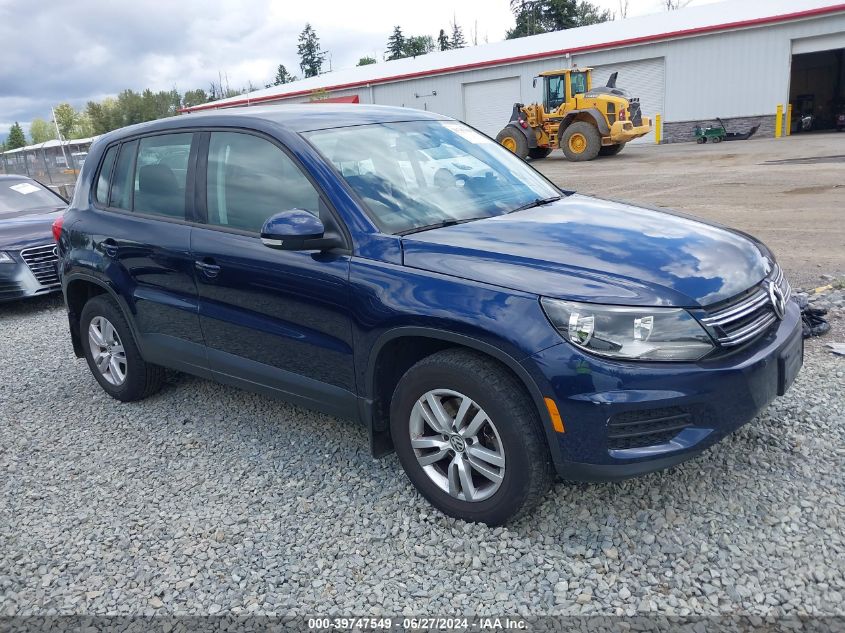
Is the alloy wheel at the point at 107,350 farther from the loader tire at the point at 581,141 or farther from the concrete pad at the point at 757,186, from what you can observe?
the loader tire at the point at 581,141

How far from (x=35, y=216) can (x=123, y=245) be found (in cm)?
536

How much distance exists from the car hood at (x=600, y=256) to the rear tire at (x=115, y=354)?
2445 mm

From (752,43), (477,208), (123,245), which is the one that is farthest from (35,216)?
(752,43)

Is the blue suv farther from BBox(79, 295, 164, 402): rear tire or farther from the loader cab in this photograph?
the loader cab

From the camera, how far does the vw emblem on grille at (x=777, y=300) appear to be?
3.00 metres

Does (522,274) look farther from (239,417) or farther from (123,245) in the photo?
(123,245)

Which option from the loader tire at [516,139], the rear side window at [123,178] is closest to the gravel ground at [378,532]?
the rear side window at [123,178]

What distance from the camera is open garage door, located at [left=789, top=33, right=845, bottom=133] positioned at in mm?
28922

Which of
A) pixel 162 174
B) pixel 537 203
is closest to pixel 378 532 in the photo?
pixel 537 203

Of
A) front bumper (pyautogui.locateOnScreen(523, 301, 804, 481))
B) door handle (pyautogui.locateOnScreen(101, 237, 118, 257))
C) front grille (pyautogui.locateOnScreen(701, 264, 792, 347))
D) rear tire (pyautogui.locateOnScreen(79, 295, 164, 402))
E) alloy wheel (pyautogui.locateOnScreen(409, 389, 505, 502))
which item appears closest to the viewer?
front bumper (pyautogui.locateOnScreen(523, 301, 804, 481))

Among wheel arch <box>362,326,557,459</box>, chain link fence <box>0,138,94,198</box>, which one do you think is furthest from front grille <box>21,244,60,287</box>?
chain link fence <box>0,138,94,198</box>

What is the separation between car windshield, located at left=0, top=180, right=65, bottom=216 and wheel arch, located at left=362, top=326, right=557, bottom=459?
7.71m

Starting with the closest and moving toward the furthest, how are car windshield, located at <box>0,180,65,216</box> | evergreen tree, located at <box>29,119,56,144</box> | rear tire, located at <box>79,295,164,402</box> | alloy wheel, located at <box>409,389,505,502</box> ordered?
1. alloy wheel, located at <box>409,389,505,502</box>
2. rear tire, located at <box>79,295,164,402</box>
3. car windshield, located at <box>0,180,65,216</box>
4. evergreen tree, located at <box>29,119,56,144</box>

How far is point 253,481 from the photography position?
3646mm
